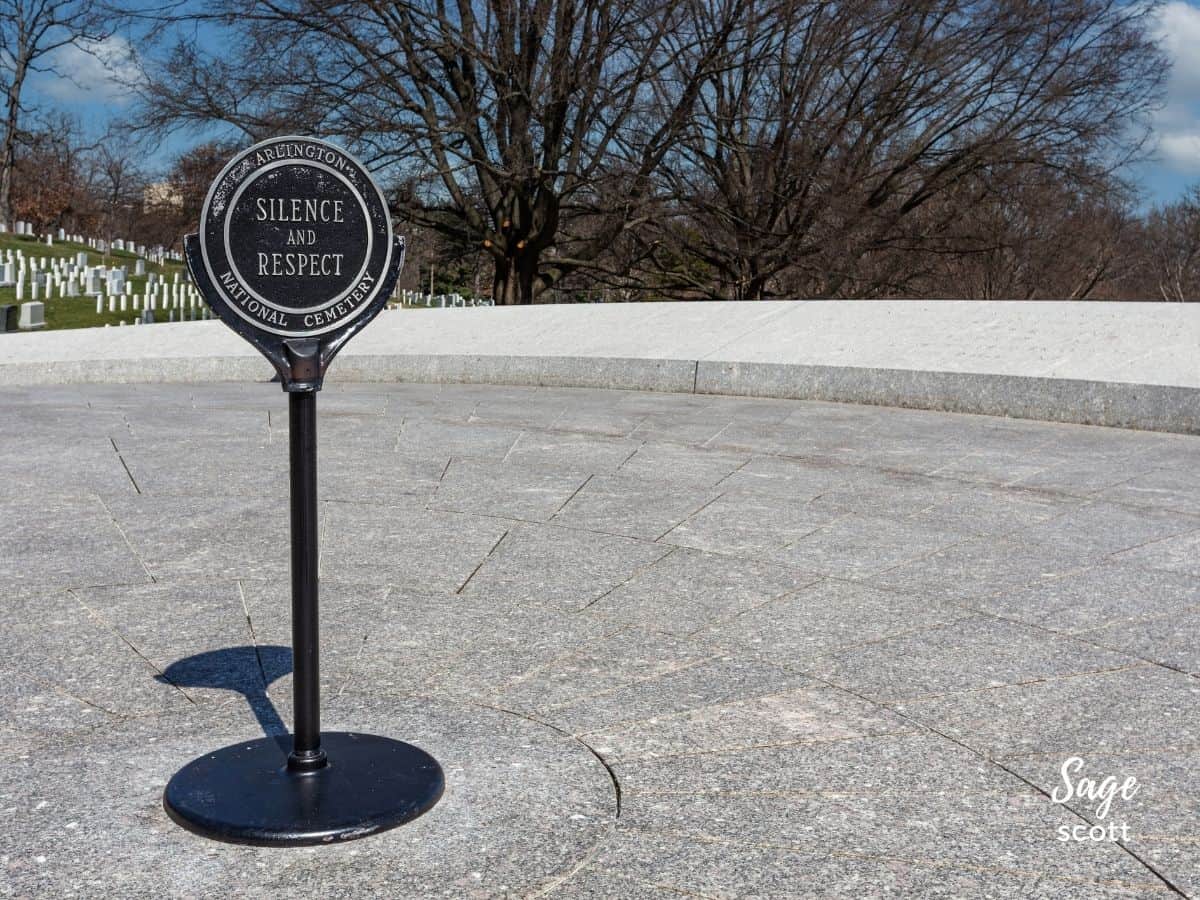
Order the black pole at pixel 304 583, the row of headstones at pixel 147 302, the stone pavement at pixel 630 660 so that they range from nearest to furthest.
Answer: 1. the stone pavement at pixel 630 660
2. the black pole at pixel 304 583
3. the row of headstones at pixel 147 302

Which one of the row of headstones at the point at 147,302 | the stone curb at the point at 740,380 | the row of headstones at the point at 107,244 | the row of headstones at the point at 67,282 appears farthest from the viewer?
the row of headstones at the point at 107,244

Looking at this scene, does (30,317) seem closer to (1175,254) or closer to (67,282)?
(67,282)

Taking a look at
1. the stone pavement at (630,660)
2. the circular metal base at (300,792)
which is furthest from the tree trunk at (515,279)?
the circular metal base at (300,792)

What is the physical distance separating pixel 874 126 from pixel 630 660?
60.6 ft

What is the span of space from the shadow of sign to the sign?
1.26m

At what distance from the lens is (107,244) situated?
65.4 meters

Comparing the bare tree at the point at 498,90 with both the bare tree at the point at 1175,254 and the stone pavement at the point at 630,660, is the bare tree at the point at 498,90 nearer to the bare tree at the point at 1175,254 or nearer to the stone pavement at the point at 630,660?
the stone pavement at the point at 630,660

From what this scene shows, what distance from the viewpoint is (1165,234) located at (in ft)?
139

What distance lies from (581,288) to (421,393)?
14.2 m

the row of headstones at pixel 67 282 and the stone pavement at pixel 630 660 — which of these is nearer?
the stone pavement at pixel 630 660

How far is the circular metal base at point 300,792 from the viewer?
299cm

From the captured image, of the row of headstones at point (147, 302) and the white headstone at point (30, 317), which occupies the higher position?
the row of headstones at point (147, 302)

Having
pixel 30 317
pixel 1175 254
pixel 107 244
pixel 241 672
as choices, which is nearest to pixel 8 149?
pixel 107 244

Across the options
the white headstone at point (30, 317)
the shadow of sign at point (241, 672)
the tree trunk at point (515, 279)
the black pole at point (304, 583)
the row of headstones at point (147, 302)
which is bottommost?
the shadow of sign at point (241, 672)
